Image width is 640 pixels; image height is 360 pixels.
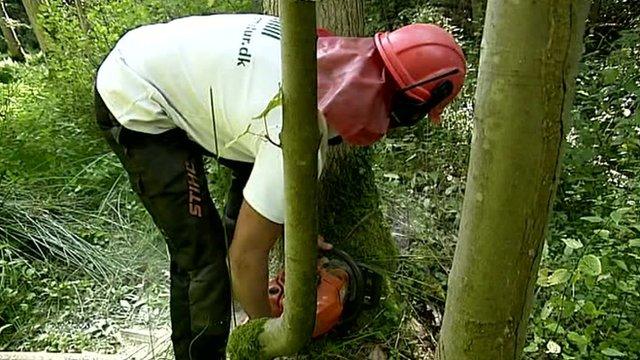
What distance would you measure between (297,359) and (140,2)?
3.20 meters

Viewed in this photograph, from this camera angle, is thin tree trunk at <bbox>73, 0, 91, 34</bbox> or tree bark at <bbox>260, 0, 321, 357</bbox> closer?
tree bark at <bbox>260, 0, 321, 357</bbox>

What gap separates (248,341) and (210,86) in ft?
2.21

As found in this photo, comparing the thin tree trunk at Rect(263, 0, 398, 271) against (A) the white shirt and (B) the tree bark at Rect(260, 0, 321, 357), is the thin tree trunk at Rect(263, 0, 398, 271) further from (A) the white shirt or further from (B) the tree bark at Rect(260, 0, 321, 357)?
(B) the tree bark at Rect(260, 0, 321, 357)

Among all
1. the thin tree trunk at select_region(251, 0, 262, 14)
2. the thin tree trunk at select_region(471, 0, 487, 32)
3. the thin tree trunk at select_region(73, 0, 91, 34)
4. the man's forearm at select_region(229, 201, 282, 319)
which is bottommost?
the thin tree trunk at select_region(471, 0, 487, 32)

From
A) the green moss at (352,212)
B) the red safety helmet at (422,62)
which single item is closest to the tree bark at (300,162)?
the red safety helmet at (422,62)

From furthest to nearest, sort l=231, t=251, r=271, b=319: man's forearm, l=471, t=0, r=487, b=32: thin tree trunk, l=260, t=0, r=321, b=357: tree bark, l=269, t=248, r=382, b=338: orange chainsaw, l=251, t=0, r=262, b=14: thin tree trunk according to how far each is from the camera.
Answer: l=471, t=0, r=487, b=32: thin tree trunk → l=251, t=0, r=262, b=14: thin tree trunk → l=269, t=248, r=382, b=338: orange chainsaw → l=231, t=251, r=271, b=319: man's forearm → l=260, t=0, r=321, b=357: tree bark

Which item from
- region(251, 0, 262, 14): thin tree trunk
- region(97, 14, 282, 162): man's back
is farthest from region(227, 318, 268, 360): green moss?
region(251, 0, 262, 14): thin tree trunk

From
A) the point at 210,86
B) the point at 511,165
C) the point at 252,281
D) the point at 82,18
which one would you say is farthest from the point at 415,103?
the point at 82,18

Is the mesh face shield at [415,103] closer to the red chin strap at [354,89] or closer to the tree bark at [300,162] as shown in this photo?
the red chin strap at [354,89]

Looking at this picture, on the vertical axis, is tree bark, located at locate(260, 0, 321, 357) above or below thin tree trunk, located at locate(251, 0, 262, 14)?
above

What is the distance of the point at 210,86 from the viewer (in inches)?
63.5

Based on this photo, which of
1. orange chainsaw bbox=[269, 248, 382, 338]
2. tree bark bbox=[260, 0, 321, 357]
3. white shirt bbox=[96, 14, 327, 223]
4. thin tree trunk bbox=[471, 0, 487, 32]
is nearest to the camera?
tree bark bbox=[260, 0, 321, 357]

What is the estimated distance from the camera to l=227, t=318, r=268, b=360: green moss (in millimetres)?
1703

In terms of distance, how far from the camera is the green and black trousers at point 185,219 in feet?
5.91
